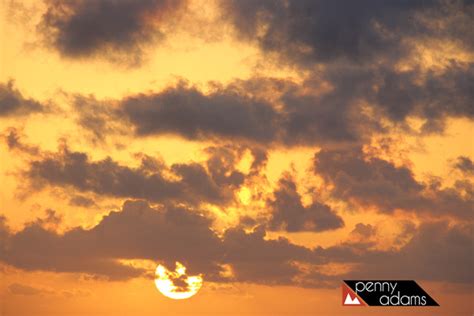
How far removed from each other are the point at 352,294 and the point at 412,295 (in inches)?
553

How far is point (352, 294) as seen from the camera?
6127 inches

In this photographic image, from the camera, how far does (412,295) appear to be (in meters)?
159

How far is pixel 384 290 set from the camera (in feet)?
502

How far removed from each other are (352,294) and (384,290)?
6979 mm

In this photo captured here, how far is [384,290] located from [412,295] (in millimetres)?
9458
